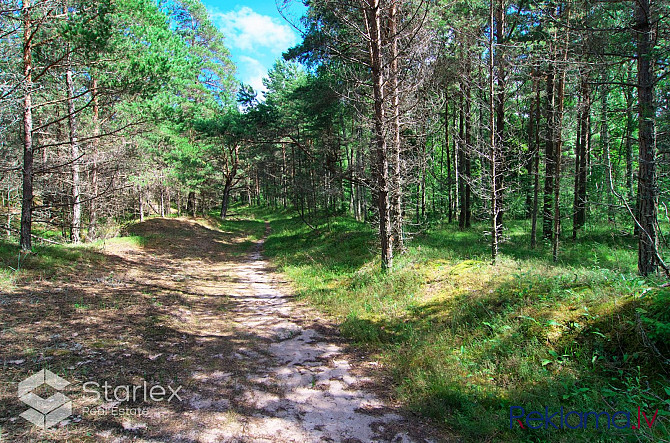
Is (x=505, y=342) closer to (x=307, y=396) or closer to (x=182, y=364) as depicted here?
(x=307, y=396)

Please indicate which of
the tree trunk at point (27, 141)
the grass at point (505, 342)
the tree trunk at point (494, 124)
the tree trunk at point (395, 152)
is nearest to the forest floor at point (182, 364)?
the grass at point (505, 342)

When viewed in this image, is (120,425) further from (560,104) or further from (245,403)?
(560,104)

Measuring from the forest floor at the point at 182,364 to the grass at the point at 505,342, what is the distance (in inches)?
19.3

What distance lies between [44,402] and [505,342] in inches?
215

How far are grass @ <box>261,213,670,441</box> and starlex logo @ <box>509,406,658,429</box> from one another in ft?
0.17

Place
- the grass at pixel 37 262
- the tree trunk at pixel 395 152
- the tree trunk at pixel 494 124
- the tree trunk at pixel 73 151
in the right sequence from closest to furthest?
the grass at pixel 37 262 < the tree trunk at pixel 494 124 < the tree trunk at pixel 395 152 < the tree trunk at pixel 73 151

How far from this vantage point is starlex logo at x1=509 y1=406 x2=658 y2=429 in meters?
2.78

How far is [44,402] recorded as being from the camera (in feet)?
10.4

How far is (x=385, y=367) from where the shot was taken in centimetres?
482

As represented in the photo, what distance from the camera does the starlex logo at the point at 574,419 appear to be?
2779 millimetres

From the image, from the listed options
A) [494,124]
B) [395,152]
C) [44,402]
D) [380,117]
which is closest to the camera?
[44,402]

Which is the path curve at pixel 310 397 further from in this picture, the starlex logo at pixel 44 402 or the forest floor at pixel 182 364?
the starlex logo at pixel 44 402

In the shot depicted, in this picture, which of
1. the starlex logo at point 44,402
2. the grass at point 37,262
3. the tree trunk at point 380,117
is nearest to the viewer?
the starlex logo at point 44,402

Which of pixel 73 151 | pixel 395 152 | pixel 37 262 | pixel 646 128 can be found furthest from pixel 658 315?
pixel 73 151
